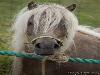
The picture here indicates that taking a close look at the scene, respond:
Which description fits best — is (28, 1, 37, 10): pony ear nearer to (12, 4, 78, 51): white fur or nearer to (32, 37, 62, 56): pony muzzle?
(12, 4, 78, 51): white fur

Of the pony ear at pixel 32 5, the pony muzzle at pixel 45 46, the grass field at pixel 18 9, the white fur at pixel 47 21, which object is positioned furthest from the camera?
the grass field at pixel 18 9

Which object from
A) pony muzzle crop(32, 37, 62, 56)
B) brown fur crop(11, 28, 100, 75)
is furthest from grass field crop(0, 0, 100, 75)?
pony muzzle crop(32, 37, 62, 56)

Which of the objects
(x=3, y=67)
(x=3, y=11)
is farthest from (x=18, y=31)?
(x=3, y=11)

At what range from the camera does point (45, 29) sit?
4402 millimetres

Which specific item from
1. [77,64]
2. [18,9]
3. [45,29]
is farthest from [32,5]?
[18,9]

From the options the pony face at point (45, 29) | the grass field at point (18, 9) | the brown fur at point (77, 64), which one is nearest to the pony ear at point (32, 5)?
the pony face at point (45, 29)

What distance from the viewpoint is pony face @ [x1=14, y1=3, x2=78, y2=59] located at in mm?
4246

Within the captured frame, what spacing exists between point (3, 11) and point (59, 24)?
4621 millimetres

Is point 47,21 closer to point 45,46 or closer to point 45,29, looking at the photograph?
point 45,29

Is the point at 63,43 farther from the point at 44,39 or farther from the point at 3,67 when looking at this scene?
the point at 3,67

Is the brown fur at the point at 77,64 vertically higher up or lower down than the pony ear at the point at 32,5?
lower down

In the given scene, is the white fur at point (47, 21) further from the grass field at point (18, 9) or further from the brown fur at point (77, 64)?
the grass field at point (18, 9)

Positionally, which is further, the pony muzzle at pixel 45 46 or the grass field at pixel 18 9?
the grass field at pixel 18 9

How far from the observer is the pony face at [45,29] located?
4.25 m
